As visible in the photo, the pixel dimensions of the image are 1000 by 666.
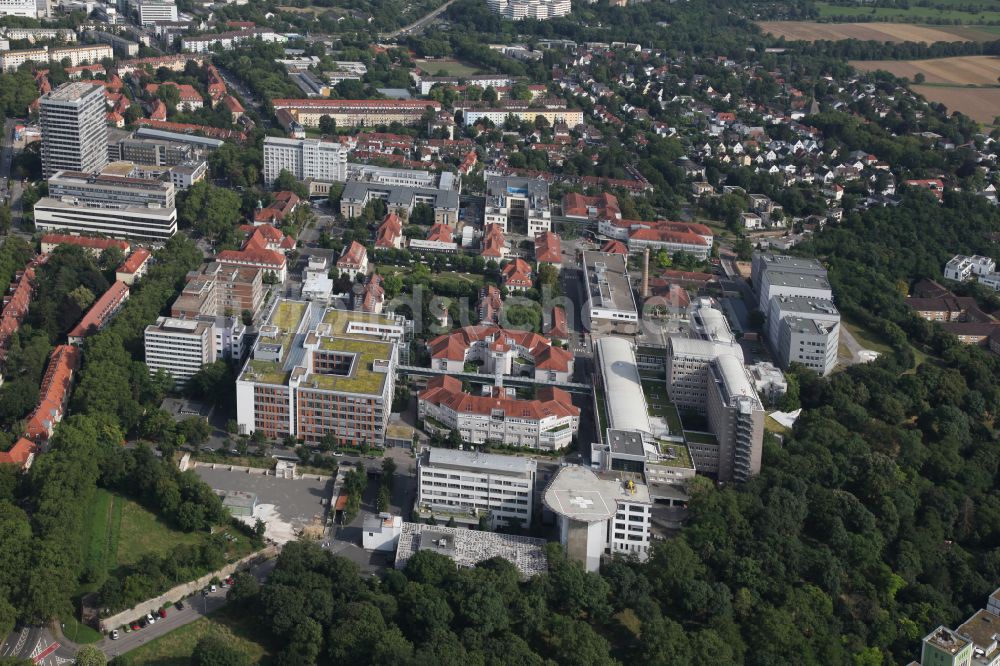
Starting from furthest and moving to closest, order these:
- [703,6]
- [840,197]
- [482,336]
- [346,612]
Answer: [703,6] < [840,197] < [482,336] < [346,612]

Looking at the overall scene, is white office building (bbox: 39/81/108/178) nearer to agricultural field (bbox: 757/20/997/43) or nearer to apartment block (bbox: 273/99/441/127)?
apartment block (bbox: 273/99/441/127)

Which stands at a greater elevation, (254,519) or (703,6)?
(703,6)

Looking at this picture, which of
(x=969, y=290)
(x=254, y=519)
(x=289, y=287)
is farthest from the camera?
(x=969, y=290)

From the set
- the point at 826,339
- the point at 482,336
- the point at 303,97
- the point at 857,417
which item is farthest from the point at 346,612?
the point at 303,97

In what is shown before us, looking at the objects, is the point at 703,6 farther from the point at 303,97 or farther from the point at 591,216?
the point at 591,216

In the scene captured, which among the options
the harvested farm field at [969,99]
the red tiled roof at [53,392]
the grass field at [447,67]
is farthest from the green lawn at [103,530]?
the harvested farm field at [969,99]

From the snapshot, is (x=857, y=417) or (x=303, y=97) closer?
(x=857, y=417)

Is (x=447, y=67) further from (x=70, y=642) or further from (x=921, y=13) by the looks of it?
(x=70, y=642)
